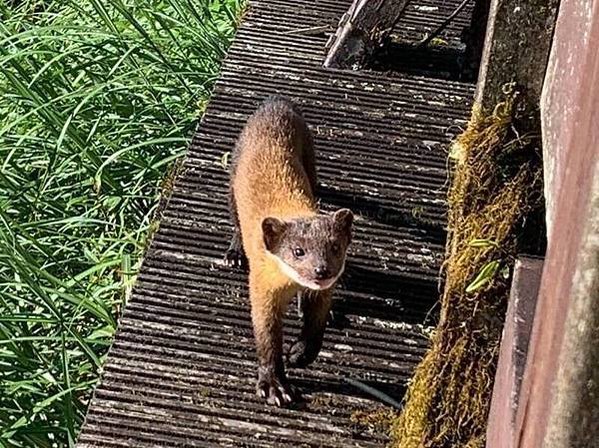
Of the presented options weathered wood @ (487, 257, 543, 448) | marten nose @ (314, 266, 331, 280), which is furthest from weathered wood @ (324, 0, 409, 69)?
weathered wood @ (487, 257, 543, 448)

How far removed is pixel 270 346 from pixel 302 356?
0.13 metres

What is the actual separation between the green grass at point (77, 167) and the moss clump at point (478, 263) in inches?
56.2

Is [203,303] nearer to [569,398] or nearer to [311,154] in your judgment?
[311,154]

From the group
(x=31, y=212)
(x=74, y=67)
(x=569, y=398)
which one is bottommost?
(x=31, y=212)

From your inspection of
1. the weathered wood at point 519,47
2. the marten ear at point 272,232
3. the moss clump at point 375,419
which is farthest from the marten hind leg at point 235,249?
the weathered wood at point 519,47

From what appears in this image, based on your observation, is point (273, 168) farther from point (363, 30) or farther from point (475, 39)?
point (475, 39)

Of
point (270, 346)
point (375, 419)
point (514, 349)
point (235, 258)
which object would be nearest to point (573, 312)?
point (514, 349)

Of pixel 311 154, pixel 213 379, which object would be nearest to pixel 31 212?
pixel 311 154

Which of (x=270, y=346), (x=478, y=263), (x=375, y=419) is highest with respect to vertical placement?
(x=478, y=263)

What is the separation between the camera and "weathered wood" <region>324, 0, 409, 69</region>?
15.9ft

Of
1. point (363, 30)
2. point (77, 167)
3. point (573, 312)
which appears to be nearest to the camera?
point (573, 312)

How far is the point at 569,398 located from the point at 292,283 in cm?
238

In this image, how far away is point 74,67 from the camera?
218 inches

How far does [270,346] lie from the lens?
3486mm
